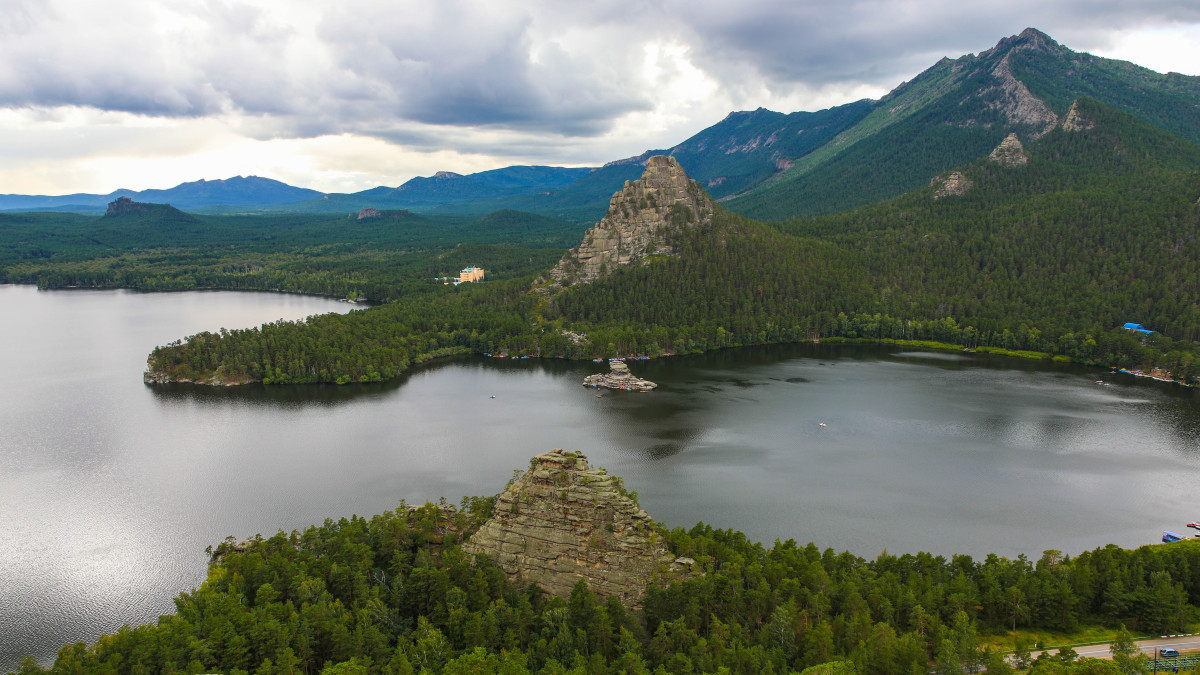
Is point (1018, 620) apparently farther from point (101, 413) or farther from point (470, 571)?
point (101, 413)

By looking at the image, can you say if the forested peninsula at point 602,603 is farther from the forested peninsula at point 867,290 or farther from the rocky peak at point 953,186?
the rocky peak at point 953,186

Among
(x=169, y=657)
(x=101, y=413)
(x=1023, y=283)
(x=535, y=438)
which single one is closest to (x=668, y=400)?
(x=535, y=438)

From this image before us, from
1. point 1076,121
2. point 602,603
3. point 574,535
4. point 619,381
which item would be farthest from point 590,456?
point 1076,121

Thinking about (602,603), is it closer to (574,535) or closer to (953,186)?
(574,535)

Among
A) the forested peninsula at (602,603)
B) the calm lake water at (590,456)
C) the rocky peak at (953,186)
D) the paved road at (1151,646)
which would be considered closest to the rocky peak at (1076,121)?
the rocky peak at (953,186)

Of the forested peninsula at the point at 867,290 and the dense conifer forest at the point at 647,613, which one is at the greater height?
the forested peninsula at the point at 867,290

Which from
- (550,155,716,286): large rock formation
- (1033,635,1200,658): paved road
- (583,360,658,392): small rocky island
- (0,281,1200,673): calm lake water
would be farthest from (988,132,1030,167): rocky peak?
(1033,635,1200,658): paved road
